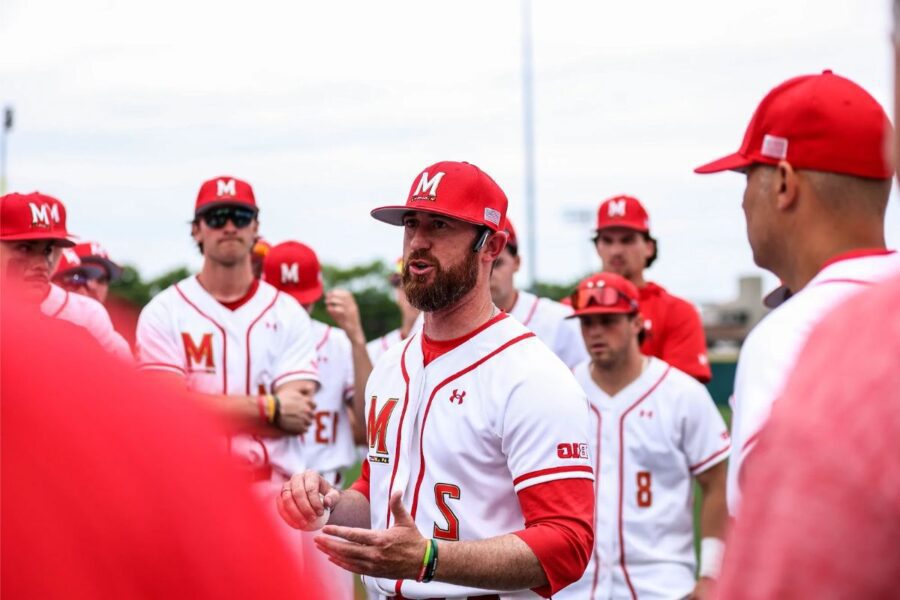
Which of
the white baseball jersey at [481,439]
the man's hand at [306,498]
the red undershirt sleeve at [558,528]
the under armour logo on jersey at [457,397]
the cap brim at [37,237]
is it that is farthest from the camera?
the cap brim at [37,237]

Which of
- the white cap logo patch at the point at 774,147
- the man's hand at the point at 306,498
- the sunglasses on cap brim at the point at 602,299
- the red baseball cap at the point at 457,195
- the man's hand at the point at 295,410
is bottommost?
the man's hand at the point at 295,410

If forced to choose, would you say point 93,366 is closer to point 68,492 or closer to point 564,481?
point 68,492

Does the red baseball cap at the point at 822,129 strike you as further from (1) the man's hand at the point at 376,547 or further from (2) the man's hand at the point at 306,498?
(2) the man's hand at the point at 306,498

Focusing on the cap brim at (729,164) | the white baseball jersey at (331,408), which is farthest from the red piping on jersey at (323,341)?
the cap brim at (729,164)

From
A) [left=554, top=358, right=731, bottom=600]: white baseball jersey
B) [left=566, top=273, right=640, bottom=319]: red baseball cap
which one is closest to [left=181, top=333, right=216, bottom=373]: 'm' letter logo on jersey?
[left=566, top=273, right=640, bottom=319]: red baseball cap

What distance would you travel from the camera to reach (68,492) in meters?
0.81

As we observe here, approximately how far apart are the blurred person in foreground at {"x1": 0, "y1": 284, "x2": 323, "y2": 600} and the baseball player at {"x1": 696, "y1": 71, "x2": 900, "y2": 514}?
5.64 feet

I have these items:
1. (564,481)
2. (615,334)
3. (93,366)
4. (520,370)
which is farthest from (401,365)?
(93,366)

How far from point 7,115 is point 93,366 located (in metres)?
13.5

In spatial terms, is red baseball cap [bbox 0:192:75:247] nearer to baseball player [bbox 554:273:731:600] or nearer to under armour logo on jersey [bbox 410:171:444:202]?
under armour logo on jersey [bbox 410:171:444:202]

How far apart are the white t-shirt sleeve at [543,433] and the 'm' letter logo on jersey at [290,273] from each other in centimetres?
505

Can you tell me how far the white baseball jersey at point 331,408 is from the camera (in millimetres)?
8086

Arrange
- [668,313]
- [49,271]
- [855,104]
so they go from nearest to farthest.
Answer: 1. [855,104]
2. [49,271]
3. [668,313]

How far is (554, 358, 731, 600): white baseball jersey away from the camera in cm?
595
